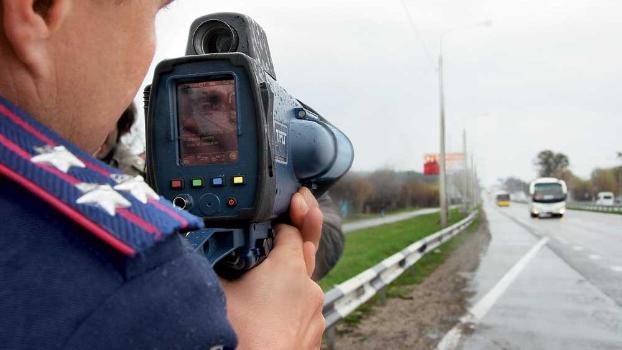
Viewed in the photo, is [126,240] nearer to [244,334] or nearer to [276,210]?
[244,334]

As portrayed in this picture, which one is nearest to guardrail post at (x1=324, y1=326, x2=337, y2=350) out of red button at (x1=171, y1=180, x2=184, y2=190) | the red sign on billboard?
red button at (x1=171, y1=180, x2=184, y2=190)

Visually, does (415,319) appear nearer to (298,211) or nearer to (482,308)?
(482,308)

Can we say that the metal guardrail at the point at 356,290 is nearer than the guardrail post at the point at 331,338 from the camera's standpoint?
Yes

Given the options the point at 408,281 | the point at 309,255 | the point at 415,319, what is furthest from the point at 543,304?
the point at 309,255

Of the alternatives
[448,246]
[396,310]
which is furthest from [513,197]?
[396,310]

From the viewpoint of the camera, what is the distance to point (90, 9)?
2.63 ft

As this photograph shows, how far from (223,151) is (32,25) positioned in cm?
56

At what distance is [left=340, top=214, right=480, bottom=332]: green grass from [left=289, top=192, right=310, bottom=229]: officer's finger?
5610 mm

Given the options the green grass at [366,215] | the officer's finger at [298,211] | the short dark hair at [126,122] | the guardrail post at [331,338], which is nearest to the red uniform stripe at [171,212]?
the officer's finger at [298,211]

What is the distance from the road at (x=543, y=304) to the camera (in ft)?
21.2

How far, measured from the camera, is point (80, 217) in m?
0.66

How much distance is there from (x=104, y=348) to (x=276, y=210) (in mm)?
709

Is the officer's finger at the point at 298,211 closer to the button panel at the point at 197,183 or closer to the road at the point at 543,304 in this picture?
the button panel at the point at 197,183

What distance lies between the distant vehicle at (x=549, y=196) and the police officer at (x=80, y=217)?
49270mm
